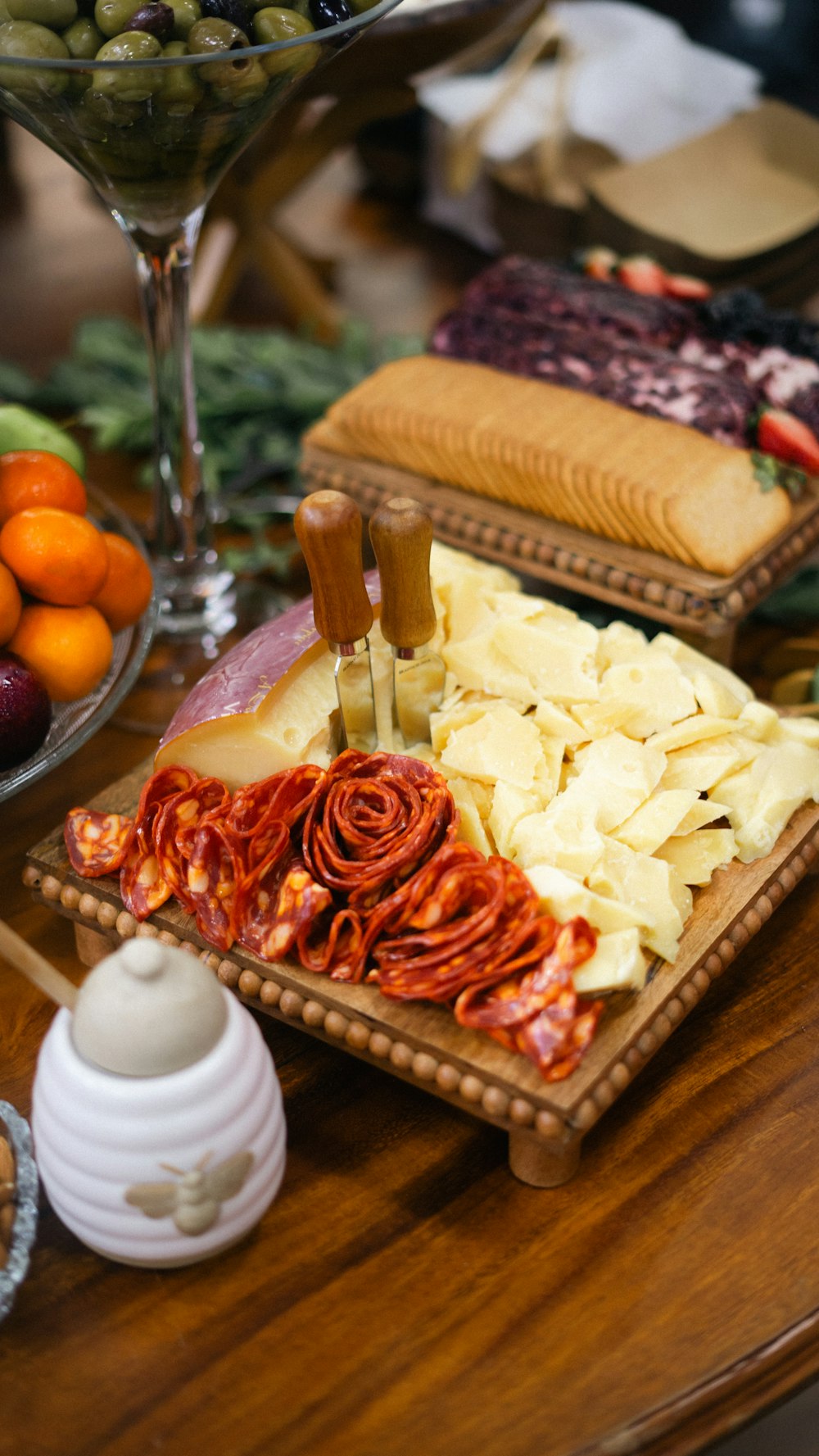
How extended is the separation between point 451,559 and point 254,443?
0.45 metres

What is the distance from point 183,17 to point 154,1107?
586 mm

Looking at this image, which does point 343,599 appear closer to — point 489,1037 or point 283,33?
point 489,1037

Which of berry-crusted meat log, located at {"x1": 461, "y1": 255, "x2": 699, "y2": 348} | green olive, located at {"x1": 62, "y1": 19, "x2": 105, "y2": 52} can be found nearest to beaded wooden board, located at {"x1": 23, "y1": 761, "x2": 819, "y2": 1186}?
green olive, located at {"x1": 62, "y1": 19, "x2": 105, "y2": 52}

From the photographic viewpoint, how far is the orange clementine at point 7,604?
0.85 meters

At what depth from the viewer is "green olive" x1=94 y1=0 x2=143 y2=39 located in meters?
0.78

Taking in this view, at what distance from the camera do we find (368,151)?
6.30 ft

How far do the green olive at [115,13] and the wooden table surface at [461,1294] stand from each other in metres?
0.57

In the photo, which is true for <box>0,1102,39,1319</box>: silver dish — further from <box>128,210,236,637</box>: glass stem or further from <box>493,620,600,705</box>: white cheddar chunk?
<box>128,210,236,637</box>: glass stem

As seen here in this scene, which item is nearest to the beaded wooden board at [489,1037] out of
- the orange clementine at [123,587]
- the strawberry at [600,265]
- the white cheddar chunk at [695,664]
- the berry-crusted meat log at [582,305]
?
the white cheddar chunk at [695,664]

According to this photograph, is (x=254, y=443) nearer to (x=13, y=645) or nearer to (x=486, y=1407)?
(x=13, y=645)

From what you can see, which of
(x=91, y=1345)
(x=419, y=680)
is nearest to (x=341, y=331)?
(x=419, y=680)

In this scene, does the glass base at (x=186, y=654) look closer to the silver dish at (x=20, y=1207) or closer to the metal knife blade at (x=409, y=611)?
the metal knife blade at (x=409, y=611)

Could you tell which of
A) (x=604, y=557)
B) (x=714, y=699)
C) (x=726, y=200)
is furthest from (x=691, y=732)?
(x=726, y=200)

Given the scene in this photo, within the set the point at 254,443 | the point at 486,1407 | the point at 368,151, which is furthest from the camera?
the point at 368,151
